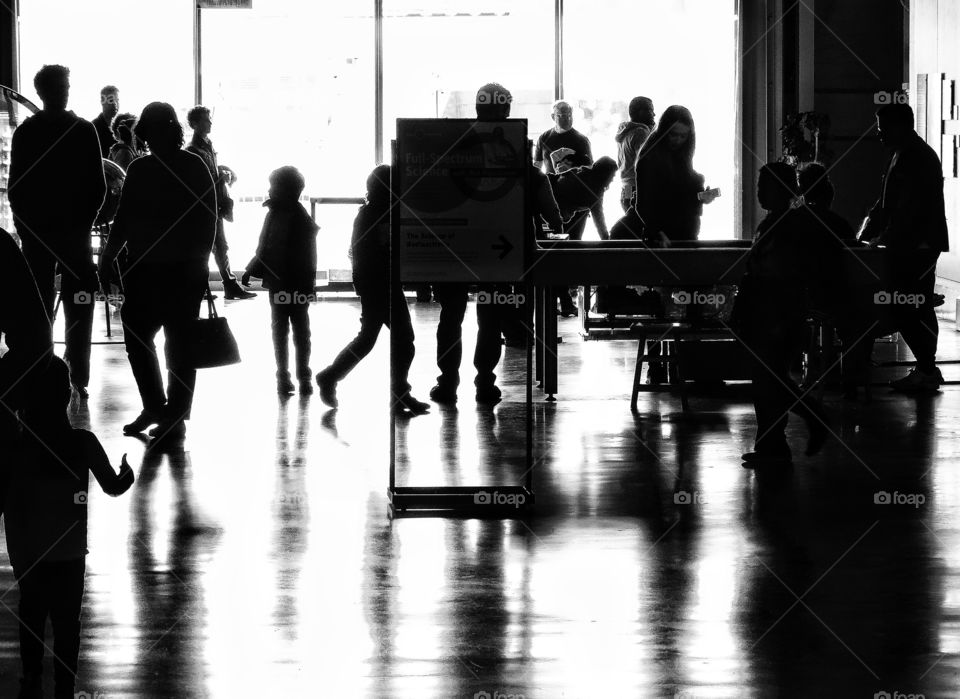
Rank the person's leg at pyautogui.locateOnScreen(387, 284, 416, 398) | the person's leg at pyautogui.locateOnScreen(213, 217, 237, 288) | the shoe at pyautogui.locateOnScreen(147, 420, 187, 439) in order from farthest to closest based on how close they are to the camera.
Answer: the person's leg at pyautogui.locateOnScreen(213, 217, 237, 288) → the shoe at pyautogui.locateOnScreen(147, 420, 187, 439) → the person's leg at pyautogui.locateOnScreen(387, 284, 416, 398)

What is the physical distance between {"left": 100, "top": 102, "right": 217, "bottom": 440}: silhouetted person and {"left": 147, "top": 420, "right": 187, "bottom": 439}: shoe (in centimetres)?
29

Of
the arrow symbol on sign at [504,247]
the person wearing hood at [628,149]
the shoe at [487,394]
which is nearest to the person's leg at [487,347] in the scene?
the shoe at [487,394]

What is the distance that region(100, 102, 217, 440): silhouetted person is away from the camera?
22.4ft

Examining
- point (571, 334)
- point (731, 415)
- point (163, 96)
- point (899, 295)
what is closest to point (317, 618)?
point (731, 415)

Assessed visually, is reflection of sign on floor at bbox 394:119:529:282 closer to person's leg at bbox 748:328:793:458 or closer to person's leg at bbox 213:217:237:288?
person's leg at bbox 748:328:793:458

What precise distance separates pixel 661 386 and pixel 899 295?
1676mm

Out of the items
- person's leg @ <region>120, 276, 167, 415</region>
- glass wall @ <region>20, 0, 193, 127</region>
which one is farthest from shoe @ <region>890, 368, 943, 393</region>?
glass wall @ <region>20, 0, 193, 127</region>

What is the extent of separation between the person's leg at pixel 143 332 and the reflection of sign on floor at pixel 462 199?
1815 mm

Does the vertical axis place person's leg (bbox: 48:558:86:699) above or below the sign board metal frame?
below

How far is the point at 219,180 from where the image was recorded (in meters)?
13.9

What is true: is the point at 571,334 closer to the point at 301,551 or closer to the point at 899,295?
the point at 899,295

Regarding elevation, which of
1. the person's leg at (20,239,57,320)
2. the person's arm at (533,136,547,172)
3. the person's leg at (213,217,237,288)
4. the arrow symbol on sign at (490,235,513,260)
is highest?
the person's arm at (533,136,547,172)

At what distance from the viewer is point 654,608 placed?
14.4ft

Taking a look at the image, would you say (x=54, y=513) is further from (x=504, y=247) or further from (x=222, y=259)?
(x=222, y=259)
